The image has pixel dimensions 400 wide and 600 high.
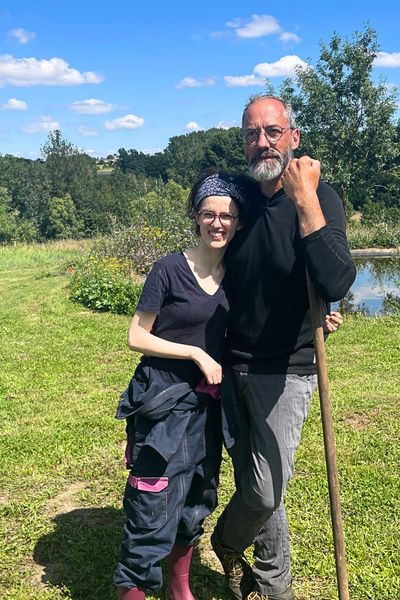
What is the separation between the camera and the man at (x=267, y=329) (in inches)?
93.1

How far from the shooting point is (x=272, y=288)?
239 centimetres

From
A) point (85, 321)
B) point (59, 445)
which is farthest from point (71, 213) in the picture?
point (59, 445)

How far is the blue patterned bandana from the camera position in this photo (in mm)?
2439

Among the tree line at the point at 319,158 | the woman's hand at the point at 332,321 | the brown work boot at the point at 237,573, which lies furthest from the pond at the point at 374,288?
the woman's hand at the point at 332,321

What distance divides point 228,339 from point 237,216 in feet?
1.79

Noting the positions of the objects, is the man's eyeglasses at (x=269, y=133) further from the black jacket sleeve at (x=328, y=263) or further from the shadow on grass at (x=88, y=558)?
the shadow on grass at (x=88, y=558)

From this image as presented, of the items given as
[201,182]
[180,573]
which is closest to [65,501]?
[180,573]

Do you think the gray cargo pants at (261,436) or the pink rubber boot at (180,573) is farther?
the pink rubber boot at (180,573)

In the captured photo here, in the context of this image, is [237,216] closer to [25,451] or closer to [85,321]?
[25,451]

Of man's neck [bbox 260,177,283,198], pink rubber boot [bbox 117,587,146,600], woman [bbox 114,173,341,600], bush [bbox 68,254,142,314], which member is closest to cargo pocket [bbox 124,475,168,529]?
woman [bbox 114,173,341,600]

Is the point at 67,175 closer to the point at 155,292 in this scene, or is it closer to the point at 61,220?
the point at 61,220

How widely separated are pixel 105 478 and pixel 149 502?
69.9 inches

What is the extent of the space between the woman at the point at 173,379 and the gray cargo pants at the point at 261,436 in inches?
4.8

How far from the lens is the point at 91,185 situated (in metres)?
60.1
